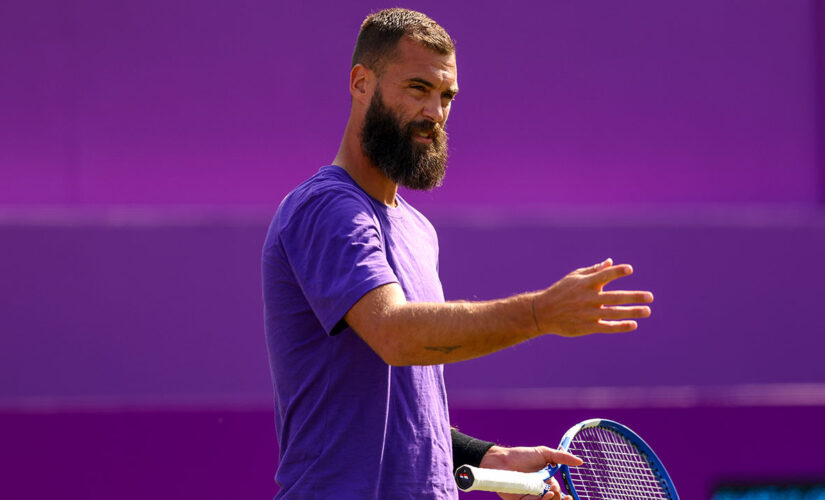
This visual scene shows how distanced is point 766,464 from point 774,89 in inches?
101

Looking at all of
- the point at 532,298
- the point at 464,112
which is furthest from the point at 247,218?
the point at 532,298

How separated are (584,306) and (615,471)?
106cm

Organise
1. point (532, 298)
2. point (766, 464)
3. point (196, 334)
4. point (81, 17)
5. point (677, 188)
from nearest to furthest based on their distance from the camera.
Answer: point (532, 298) → point (766, 464) → point (196, 334) → point (81, 17) → point (677, 188)

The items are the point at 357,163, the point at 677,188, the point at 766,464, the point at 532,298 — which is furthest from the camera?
the point at 677,188

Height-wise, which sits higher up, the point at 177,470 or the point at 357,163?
the point at 357,163

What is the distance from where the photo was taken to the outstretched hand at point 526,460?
2535 mm

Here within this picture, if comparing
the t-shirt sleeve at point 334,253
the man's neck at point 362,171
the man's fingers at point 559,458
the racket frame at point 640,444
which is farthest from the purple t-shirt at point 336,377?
the racket frame at point 640,444

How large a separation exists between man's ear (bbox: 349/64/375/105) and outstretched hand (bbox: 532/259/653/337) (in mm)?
719

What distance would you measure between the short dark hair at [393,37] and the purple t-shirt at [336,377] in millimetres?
319

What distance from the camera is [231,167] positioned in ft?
20.2

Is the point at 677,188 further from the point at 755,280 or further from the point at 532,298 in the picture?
the point at 532,298

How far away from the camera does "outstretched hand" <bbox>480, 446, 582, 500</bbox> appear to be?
8.32 feet

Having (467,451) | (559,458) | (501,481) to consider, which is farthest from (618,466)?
(501,481)

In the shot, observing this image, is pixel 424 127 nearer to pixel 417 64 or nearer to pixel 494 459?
pixel 417 64
